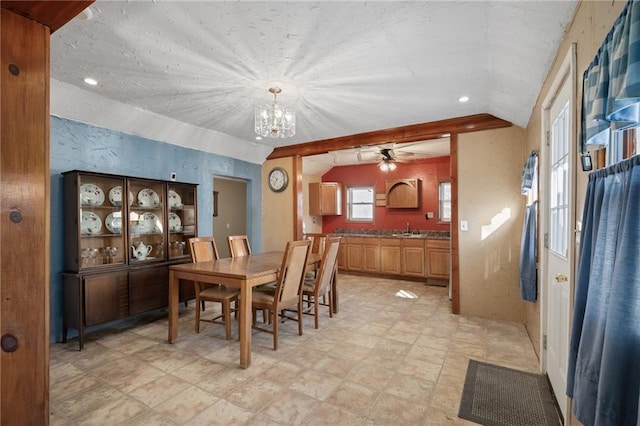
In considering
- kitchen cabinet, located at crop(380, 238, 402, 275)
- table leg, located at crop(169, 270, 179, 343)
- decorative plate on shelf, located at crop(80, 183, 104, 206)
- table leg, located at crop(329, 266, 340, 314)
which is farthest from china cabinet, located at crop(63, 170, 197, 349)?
kitchen cabinet, located at crop(380, 238, 402, 275)

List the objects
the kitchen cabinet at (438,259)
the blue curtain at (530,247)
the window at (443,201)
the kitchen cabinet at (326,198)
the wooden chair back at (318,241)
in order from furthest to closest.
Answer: the kitchen cabinet at (326,198) < the window at (443,201) < the kitchen cabinet at (438,259) < the wooden chair back at (318,241) < the blue curtain at (530,247)

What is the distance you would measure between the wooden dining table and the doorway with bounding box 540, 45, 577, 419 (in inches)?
84.0

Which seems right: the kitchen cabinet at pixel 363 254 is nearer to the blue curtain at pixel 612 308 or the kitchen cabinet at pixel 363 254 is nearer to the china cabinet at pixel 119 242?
the china cabinet at pixel 119 242

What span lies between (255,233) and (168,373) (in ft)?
10.7

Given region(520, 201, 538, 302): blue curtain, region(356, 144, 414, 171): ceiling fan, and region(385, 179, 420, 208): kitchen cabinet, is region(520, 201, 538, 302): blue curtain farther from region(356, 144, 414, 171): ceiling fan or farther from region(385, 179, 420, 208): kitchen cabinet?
region(385, 179, 420, 208): kitchen cabinet

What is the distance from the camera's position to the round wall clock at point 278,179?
5375 millimetres

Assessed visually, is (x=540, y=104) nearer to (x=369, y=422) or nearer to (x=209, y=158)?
(x=369, y=422)

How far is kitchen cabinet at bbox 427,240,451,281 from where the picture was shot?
17.4 ft

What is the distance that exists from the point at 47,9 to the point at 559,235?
116 inches

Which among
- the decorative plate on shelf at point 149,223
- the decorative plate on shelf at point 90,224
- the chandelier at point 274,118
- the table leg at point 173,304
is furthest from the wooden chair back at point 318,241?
the decorative plate on shelf at point 90,224

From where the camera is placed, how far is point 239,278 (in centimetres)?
255

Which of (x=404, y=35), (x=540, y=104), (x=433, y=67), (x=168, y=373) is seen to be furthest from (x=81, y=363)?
(x=540, y=104)

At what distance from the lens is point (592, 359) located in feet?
3.22

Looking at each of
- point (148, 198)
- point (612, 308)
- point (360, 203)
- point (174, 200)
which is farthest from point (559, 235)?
point (360, 203)
